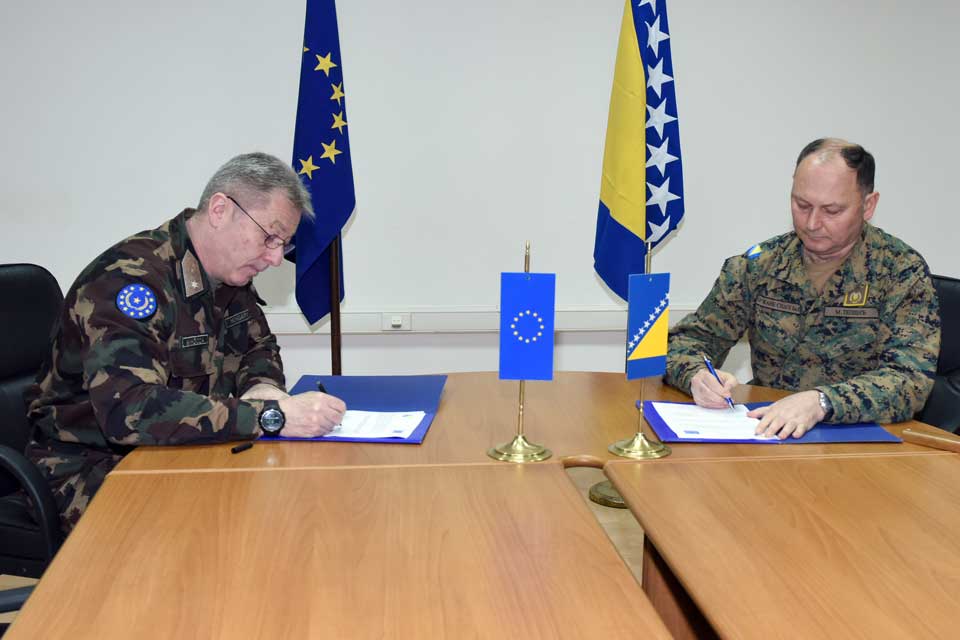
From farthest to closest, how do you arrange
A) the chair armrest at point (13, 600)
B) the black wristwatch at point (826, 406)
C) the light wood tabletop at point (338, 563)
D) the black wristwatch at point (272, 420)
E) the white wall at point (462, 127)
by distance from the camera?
the white wall at point (462, 127) < the black wristwatch at point (826, 406) < the black wristwatch at point (272, 420) < the chair armrest at point (13, 600) < the light wood tabletop at point (338, 563)

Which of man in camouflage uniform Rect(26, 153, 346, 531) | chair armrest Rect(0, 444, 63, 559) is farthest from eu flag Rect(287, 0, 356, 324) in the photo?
chair armrest Rect(0, 444, 63, 559)

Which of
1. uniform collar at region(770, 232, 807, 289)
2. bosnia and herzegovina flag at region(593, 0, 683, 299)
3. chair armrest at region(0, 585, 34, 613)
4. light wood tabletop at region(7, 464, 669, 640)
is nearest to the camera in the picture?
light wood tabletop at region(7, 464, 669, 640)

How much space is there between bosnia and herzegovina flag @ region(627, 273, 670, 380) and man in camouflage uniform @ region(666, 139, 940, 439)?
0.33 metres

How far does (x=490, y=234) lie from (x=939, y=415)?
1929 mm

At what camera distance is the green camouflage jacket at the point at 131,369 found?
1.68m

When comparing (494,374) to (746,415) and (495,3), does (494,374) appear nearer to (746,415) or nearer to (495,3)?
(746,415)

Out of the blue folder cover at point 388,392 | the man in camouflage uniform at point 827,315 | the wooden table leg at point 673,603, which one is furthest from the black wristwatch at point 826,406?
the blue folder cover at point 388,392

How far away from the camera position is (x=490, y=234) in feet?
11.6

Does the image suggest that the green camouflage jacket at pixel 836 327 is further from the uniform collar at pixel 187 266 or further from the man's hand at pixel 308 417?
the uniform collar at pixel 187 266

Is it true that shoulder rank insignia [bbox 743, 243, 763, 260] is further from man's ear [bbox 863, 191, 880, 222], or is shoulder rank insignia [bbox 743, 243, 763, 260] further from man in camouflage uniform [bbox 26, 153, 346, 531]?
man in camouflage uniform [bbox 26, 153, 346, 531]

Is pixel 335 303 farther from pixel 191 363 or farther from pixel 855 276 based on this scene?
pixel 855 276

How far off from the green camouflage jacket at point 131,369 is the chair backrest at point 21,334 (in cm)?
8

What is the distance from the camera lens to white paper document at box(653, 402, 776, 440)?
1771 mm

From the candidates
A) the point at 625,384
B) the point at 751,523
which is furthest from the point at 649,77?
the point at 751,523
